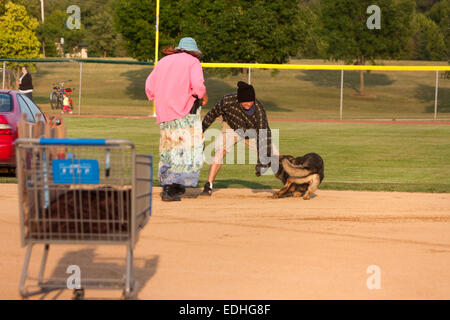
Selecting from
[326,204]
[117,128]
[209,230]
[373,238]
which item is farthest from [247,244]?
[117,128]

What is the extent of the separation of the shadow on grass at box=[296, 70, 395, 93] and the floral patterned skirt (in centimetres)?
5628

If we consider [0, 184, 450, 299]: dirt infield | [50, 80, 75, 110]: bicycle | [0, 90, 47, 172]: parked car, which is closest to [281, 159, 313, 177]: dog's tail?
[0, 184, 450, 299]: dirt infield

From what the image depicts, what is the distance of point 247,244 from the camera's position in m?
7.34

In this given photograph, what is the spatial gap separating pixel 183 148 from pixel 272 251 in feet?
9.62

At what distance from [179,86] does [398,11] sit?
47066 mm

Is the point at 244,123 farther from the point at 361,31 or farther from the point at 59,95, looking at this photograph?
the point at 361,31

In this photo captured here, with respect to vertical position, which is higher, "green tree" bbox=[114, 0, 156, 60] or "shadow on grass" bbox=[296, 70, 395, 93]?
"green tree" bbox=[114, 0, 156, 60]

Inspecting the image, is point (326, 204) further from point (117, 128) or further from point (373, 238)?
point (117, 128)

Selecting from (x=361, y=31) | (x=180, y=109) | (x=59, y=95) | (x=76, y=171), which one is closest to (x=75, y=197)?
(x=76, y=171)

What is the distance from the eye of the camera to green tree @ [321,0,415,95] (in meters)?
53.8

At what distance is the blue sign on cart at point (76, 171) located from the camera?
16.4ft

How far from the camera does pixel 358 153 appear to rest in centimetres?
1892

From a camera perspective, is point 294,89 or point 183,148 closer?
point 183,148

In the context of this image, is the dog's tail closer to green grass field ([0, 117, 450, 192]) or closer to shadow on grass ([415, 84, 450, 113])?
green grass field ([0, 117, 450, 192])
